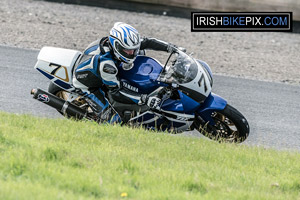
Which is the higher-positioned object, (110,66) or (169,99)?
(110,66)

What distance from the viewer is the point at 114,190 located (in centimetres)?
415

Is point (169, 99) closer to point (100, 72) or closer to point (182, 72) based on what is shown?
point (182, 72)

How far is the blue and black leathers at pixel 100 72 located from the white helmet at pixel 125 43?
15 cm

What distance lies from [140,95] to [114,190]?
283cm

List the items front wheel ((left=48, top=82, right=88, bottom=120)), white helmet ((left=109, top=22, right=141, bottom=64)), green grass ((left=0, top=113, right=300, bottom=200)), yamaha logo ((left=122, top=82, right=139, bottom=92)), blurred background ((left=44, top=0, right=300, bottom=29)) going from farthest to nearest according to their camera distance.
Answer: blurred background ((left=44, top=0, right=300, bottom=29)) → front wheel ((left=48, top=82, right=88, bottom=120)) → yamaha logo ((left=122, top=82, right=139, bottom=92)) → white helmet ((left=109, top=22, right=141, bottom=64)) → green grass ((left=0, top=113, right=300, bottom=200))

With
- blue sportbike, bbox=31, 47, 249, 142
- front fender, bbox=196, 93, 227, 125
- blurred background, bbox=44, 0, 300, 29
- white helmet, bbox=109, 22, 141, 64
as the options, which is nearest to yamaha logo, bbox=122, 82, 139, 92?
blue sportbike, bbox=31, 47, 249, 142

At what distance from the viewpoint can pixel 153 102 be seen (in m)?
6.73

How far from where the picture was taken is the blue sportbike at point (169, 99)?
6.70 meters

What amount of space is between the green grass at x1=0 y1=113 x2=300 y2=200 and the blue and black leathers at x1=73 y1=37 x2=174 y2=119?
66cm

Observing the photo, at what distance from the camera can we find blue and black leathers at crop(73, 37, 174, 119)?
675cm

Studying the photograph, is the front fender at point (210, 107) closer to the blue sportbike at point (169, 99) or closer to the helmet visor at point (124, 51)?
the blue sportbike at point (169, 99)

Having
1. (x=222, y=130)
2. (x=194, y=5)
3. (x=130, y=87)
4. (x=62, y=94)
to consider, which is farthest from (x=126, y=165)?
(x=194, y=5)

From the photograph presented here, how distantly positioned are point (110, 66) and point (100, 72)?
0.18m

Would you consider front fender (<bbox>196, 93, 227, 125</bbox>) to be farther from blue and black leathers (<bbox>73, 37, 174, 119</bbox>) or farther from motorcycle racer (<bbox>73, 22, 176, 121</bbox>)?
blue and black leathers (<bbox>73, 37, 174, 119</bbox>)
